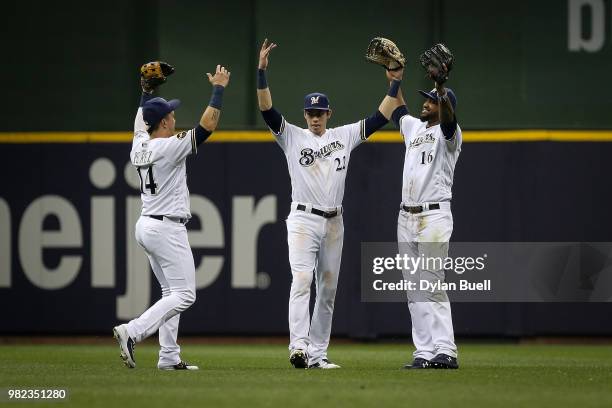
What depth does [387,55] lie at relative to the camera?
963cm

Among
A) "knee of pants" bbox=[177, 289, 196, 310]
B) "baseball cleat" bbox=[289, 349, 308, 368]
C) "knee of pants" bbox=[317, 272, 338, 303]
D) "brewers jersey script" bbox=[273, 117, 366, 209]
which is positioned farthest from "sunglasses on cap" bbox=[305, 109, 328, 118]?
"baseball cleat" bbox=[289, 349, 308, 368]

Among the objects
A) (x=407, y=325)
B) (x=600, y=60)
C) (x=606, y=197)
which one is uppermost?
(x=600, y=60)

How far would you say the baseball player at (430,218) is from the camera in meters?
9.09

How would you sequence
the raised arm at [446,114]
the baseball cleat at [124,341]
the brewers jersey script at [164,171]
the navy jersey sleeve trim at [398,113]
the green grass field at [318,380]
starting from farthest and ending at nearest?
the navy jersey sleeve trim at [398,113] < the brewers jersey script at [164,171] < the raised arm at [446,114] < the baseball cleat at [124,341] < the green grass field at [318,380]

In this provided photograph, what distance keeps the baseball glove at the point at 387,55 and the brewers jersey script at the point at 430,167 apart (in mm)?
607

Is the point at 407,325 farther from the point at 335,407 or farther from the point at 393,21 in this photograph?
the point at 335,407

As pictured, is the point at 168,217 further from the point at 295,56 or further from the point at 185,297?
the point at 295,56

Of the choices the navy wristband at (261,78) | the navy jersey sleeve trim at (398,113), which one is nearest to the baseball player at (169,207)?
the navy wristband at (261,78)

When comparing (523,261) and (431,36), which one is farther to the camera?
(431,36)

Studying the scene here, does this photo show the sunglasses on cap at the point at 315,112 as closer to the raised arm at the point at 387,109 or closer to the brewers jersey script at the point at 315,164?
the brewers jersey script at the point at 315,164

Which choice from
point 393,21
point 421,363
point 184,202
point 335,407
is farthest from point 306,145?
point 393,21

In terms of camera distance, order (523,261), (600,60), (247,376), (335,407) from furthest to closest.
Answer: (600,60), (523,261), (247,376), (335,407)

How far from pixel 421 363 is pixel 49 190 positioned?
5.69m

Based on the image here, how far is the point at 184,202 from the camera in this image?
9.13m
